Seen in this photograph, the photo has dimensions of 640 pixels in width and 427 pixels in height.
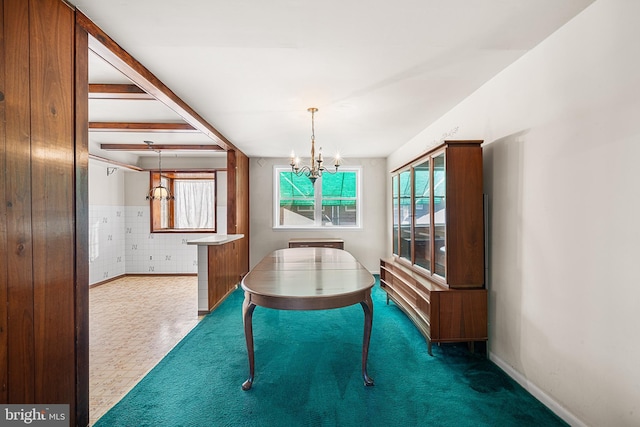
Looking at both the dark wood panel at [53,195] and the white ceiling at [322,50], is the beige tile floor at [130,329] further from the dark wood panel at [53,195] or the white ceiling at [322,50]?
the white ceiling at [322,50]

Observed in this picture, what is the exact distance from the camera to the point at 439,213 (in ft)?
8.16

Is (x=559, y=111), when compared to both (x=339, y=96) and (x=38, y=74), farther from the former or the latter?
(x=38, y=74)

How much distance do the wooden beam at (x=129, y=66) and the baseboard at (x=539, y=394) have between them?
139 inches

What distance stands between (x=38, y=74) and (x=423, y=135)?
3.66 metres

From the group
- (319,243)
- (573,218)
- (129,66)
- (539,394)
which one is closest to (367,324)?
(539,394)

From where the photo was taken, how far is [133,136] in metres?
4.26

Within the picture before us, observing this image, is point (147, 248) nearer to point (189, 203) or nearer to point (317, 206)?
point (189, 203)

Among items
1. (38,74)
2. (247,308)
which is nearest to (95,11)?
(38,74)

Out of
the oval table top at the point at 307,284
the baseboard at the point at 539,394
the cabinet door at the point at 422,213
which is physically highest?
the cabinet door at the point at 422,213

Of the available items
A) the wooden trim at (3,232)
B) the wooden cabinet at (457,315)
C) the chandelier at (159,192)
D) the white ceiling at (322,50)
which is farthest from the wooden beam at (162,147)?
the wooden cabinet at (457,315)

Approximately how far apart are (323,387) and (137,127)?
374cm

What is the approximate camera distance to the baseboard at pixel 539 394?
5.25 feet

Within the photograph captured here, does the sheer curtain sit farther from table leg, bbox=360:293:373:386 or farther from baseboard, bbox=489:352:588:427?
baseboard, bbox=489:352:588:427

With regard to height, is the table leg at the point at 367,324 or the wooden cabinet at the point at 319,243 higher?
the wooden cabinet at the point at 319,243
